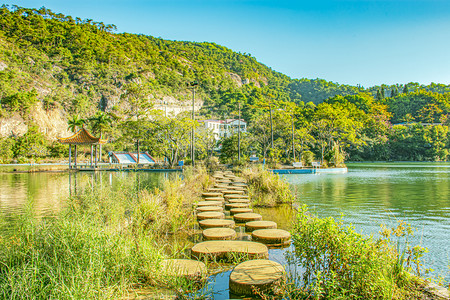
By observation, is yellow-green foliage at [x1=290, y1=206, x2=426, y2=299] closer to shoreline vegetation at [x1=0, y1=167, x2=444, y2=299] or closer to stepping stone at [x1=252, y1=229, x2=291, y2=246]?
shoreline vegetation at [x1=0, y1=167, x2=444, y2=299]

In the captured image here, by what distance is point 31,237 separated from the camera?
2.89 metres

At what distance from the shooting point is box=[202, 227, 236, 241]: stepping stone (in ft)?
13.8

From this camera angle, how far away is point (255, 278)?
2703 millimetres

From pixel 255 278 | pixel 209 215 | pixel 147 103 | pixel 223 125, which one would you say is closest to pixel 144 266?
pixel 255 278

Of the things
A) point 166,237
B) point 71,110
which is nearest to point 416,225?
point 166,237

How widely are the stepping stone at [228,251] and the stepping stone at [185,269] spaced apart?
1.56 ft

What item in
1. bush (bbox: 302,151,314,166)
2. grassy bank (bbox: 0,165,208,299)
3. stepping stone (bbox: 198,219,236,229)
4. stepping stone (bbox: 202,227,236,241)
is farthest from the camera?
bush (bbox: 302,151,314,166)

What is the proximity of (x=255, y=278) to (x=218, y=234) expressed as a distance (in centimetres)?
163

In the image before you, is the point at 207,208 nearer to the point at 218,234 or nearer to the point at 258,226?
the point at 258,226

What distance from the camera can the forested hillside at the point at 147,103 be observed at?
34625 millimetres

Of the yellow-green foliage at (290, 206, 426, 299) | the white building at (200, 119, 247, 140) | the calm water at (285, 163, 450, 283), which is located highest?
the white building at (200, 119, 247, 140)

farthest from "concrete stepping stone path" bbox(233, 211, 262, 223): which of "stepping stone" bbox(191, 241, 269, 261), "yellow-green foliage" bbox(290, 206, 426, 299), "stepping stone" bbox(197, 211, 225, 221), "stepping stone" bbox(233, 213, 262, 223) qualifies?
"yellow-green foliage" bbox(290, 206, 426, 299)

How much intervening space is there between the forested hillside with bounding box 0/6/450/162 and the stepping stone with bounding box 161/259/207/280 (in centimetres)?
1360

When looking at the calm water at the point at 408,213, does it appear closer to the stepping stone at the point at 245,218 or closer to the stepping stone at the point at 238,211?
the stepping stone at the point at 245,218
